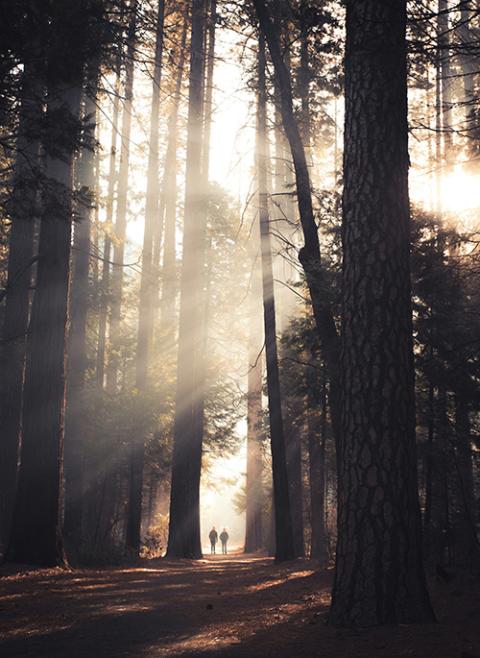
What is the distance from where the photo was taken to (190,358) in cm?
1659

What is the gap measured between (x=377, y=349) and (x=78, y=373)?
15281mm

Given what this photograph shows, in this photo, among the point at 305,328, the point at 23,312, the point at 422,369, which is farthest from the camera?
the point at 23,312

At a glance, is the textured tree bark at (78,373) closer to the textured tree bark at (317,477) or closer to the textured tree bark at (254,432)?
the textured tree bark at (317,477)

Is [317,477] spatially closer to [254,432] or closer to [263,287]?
[263,287]

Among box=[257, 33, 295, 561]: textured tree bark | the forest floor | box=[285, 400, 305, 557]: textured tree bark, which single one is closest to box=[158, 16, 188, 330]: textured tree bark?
box=[257, 33, 295, 561]: textured tree bark

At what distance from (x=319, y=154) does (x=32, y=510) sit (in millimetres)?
14915

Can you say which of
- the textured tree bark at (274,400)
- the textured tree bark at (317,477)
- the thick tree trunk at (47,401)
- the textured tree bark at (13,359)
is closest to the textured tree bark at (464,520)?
the textured tree bark at (274,400)

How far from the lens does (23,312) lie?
1673cm

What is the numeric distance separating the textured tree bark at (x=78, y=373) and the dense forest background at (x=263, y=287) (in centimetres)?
8

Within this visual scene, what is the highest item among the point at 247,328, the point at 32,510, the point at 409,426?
the point at 247,328

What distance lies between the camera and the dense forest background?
5391 millimetres

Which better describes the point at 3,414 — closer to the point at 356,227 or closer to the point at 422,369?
the point at 422,369

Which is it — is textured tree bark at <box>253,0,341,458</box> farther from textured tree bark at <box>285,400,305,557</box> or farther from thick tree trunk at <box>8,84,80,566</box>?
textured tree bark at <box>285,400,305,557</box>

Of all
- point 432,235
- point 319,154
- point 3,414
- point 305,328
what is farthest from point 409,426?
point 319,154
